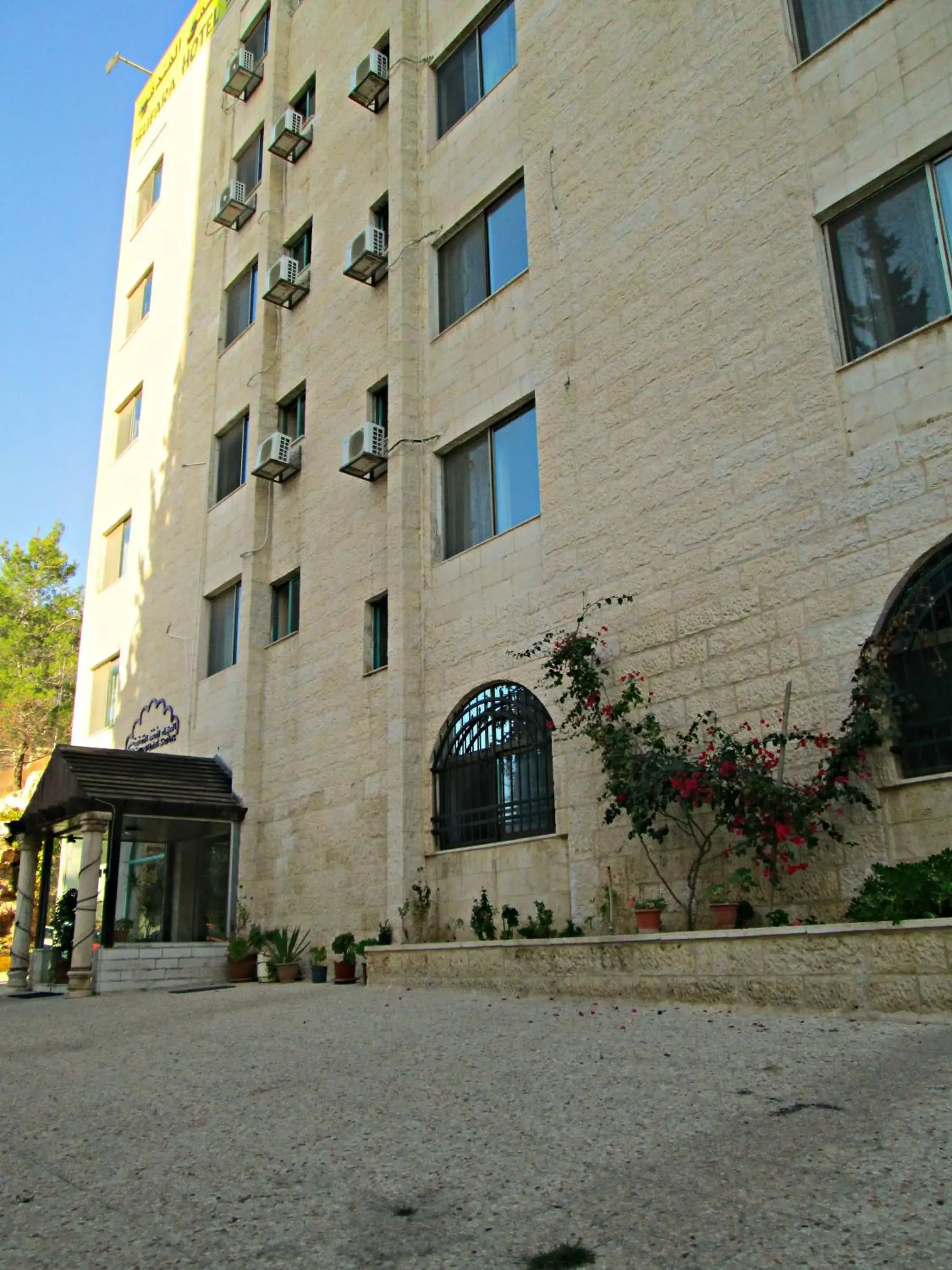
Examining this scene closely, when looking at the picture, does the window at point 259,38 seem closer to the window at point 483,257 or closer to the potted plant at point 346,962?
the window at point 483,257

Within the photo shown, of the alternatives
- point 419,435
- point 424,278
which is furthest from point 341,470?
point 424,278

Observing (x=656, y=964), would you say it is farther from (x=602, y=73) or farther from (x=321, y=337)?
(x=321, y=337)

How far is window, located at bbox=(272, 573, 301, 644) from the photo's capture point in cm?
1867

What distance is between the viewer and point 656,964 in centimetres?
→ 859

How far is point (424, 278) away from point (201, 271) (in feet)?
35.3

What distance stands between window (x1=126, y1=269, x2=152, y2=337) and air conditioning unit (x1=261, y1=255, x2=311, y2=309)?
10113 mm

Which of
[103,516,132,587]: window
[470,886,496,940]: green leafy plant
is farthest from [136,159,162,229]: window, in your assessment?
[470,886,496,940]: green leafy plant

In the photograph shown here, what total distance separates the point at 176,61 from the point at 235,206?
1003 centimetres

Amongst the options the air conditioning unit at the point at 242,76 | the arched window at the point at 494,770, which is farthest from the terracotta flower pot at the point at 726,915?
the air conditioning unit at the point at 242,76

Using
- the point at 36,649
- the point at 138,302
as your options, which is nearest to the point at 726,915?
the point at 138,302

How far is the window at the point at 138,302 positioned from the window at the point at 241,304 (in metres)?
6.54

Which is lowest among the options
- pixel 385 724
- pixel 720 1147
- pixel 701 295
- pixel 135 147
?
pixel 720 1147

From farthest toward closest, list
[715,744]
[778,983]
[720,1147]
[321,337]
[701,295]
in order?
[321,337] → [701,295] → [715,744] → [778,983] → [720,1147]

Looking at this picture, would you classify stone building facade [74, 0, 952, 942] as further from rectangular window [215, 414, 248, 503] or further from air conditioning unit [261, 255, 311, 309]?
air conditioning unit [261, 255, 311, 309]
